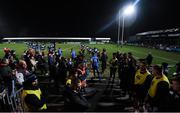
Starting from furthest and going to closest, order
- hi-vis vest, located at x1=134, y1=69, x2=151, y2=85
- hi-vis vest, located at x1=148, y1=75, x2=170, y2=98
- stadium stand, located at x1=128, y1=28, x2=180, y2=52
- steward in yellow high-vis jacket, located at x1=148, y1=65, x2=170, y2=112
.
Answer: stadium stand, located at x1=128, y1=28, x2=180, y2=52 → hi-vis vest, located at x1=134, y1=69, x2=151, y2=85 → hi-vis vest, located at x1=148, y1=75, x2=170, y2=98 → steward in yellow high-vis jacket, located at x1=148, y1=65, x2=170, y2=112

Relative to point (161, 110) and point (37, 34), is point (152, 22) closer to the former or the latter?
point (37, 34)

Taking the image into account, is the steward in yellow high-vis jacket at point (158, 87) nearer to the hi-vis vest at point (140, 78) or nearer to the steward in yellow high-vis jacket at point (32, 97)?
the hi-vis vest at point (140, 78)

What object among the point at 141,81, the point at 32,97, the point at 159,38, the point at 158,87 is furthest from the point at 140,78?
the point at 159,38

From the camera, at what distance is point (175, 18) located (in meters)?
102

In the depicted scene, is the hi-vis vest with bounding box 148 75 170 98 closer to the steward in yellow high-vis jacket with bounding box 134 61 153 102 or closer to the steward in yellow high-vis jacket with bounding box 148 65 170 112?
the steward in yellow high-vis jacket with bounding box 148 65 170 112

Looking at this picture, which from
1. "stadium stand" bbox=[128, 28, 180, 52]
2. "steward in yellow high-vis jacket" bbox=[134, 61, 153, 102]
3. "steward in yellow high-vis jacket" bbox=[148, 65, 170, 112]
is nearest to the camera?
"steward in yellow high-vis jacket" bbox=[148, 65, 170, 112]

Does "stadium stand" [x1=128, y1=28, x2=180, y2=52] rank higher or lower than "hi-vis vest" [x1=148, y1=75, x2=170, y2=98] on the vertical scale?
higher

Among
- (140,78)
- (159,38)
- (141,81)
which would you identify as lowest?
(141,81)

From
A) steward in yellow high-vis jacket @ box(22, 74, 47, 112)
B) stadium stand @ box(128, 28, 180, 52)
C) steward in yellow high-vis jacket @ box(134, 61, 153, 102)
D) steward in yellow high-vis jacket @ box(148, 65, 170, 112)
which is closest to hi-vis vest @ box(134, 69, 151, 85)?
steward in yellow high-vis jacket @ box(134, 61, 153, 102)

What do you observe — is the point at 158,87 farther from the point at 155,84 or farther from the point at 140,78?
the point at 140,78

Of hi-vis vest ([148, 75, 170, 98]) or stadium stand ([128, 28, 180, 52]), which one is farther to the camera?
stadium stand ([128, 28, 180, 52])

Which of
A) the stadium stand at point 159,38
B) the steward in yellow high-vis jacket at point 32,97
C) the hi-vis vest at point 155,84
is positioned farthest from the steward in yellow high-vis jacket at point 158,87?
the stadium stand at point 159,38

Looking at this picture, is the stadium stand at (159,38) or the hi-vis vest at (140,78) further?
the stadium stand at (159,38)

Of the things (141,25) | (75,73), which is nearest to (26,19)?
(75,73)
